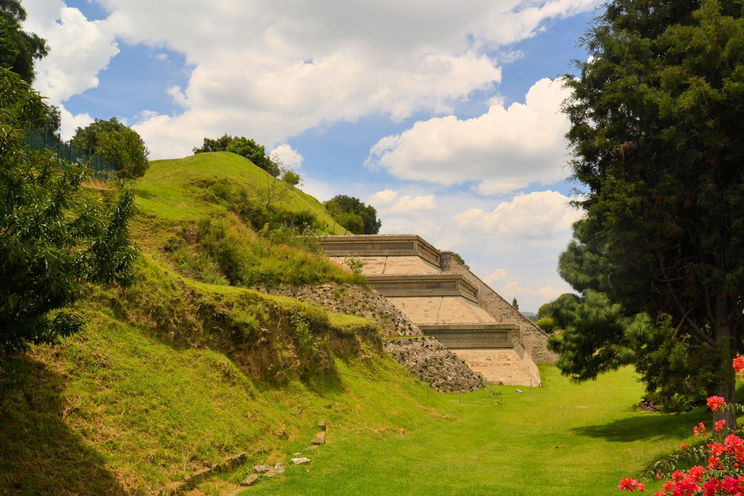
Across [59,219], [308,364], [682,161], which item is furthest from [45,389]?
[682,161]

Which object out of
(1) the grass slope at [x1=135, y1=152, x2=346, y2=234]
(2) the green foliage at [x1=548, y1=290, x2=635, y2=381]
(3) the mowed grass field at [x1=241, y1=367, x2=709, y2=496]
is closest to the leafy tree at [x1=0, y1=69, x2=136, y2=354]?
(3) the mowed grass field at [x1=241, y1=367, x2=709, y2=496]

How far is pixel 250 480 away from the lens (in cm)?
966

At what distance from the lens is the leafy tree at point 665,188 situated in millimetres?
12555

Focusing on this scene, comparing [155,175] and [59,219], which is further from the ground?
[155,175]

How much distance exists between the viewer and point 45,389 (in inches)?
330

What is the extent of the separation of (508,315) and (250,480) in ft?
118

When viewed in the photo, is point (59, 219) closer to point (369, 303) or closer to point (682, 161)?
point (682, 161)

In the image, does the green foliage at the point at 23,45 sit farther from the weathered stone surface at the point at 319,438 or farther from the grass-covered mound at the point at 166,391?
the weathered stone surface at the point at 319,438

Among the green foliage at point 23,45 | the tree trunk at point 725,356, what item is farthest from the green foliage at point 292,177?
the tree trunk at point 725,356

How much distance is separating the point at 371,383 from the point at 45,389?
12.1 metres

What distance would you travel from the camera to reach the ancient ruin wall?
126 ft

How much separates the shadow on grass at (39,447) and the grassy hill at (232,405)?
0.07 ft

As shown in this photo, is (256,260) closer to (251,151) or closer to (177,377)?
(177,377)

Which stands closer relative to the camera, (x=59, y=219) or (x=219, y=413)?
(x=59, y=219)
